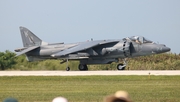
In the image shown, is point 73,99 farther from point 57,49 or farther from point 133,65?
point 133,65

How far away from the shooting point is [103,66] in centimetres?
4422

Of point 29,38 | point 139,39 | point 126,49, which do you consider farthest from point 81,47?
point 29,38

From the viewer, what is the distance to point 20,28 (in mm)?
42594

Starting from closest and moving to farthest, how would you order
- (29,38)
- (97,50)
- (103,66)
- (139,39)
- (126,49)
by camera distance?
(126,49) < (139,39) < (97,50) < (29,38) < (103,66)

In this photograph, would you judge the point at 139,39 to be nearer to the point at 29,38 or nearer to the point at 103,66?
the point at 103,66

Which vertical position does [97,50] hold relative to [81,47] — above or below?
below

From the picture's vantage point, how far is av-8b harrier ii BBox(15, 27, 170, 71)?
36.2 meters

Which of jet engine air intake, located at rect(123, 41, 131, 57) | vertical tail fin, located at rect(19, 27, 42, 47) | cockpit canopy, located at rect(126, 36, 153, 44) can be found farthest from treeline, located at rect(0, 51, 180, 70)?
cockpit canopy, located at rect(126, 36, 153, 44)

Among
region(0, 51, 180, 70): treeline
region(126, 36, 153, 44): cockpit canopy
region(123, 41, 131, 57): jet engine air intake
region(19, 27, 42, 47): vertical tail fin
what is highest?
region(19, 27, 42, 47): vertical tail fin

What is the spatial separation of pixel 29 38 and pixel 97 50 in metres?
7.42

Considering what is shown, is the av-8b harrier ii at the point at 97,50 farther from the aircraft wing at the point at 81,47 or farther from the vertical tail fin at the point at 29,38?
the vertical tail fin at the point at 29,38

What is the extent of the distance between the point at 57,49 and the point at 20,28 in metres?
5.22

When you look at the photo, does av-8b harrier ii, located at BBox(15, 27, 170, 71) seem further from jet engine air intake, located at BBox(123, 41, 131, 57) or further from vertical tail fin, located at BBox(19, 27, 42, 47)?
vertical tail fin, located at BBox(19, 27, 42, 47)

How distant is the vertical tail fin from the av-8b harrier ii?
31 cm
